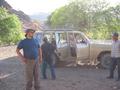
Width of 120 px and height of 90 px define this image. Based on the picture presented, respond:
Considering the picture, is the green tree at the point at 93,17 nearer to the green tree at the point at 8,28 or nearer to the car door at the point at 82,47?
the green tree at the point at 8,28

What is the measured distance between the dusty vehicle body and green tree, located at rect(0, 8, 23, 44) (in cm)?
958

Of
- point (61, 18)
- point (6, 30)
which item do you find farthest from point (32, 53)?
point (61, 18)

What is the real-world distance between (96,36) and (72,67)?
1715cm

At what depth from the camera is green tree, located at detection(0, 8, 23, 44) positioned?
1146 inches

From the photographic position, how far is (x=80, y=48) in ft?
63.1

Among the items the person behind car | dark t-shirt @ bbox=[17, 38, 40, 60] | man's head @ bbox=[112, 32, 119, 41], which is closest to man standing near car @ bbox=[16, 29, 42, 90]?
dark t-shirt @ bbox=[17, 38, 40, 60]

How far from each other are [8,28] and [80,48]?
11.1 m

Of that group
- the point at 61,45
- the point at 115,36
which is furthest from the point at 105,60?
the point at 115,36

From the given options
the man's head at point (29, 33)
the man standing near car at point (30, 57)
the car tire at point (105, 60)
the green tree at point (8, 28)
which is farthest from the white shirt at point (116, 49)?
the green tree at point (8, 28)

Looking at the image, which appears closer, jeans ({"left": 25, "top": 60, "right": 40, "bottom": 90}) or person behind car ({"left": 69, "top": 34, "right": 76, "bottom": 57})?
jeans ({"left": 25, "top": 60, "right": 40, "bottom": 90})

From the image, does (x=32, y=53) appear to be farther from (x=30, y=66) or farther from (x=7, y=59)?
(x=7, y=59)

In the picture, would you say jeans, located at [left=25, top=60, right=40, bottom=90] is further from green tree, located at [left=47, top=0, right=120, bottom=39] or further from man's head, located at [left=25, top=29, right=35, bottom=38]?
green tree, located at [left=47, top=0, right=120, bottom=39]

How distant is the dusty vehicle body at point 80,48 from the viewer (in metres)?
19.2

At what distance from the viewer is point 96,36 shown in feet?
120
